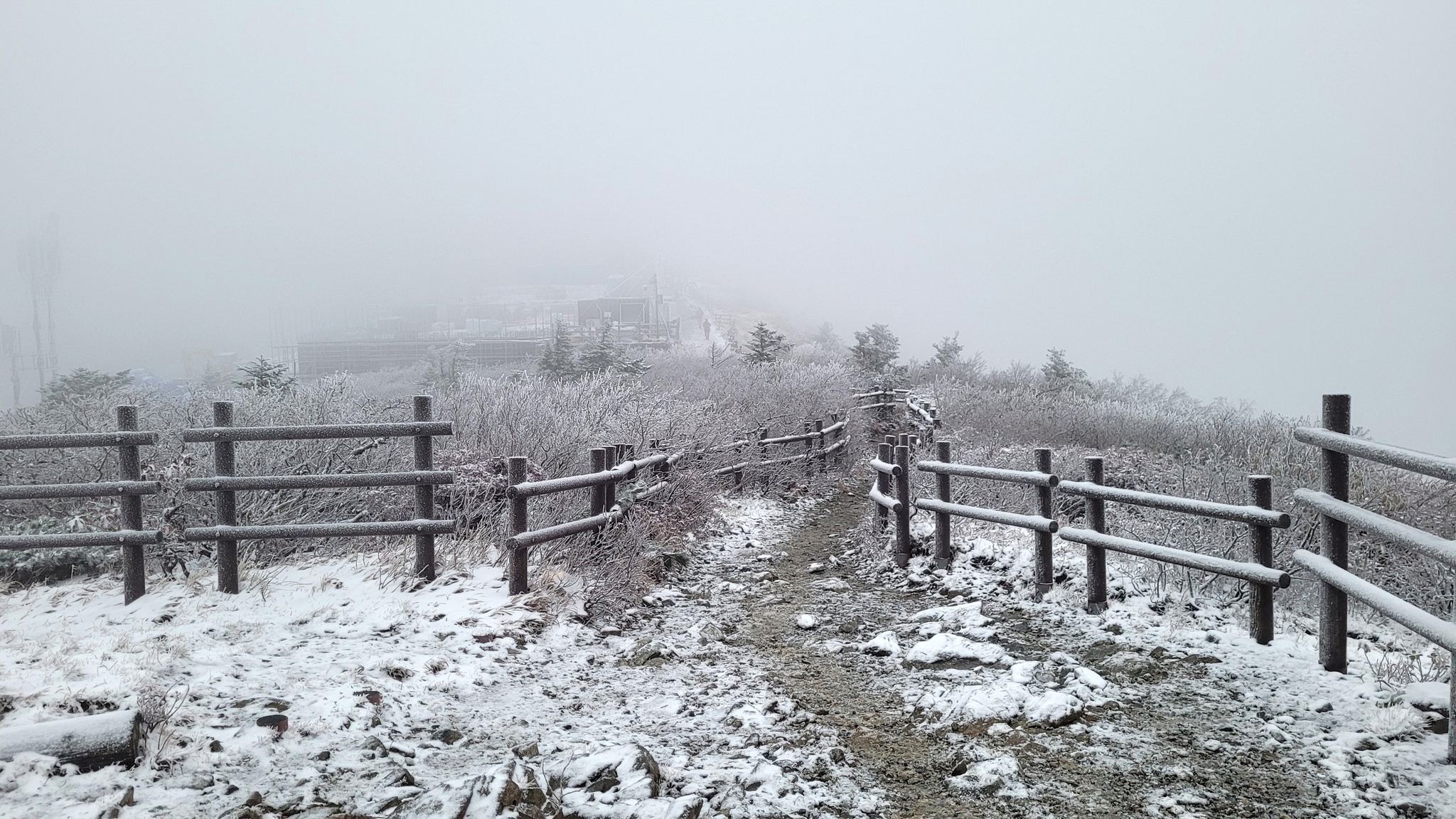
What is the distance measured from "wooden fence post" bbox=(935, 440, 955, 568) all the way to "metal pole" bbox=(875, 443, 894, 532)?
148 centimetres

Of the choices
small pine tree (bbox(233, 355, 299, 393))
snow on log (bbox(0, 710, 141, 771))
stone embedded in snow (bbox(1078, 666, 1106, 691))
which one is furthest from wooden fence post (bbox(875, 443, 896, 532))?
small pine tree (bbox(233, 355, 299, 393))

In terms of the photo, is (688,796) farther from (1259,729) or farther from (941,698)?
(1259,729)

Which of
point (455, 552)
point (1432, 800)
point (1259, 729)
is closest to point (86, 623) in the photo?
point (455, 552)

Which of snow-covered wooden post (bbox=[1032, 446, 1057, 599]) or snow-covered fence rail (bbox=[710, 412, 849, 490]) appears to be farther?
snow-covered fence rail (bbox=[710, 412, 849, 490])

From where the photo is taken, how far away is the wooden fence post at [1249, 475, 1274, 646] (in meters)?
5.29

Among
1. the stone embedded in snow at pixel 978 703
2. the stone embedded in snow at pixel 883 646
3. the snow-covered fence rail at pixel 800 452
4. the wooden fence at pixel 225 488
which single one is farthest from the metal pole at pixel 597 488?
the snow-covered fence rail at pixel 800 452

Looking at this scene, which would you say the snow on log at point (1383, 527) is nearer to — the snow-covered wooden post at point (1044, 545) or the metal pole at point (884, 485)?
the snow-covered wooden post at point (1044, 545)

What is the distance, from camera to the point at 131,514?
252 inches

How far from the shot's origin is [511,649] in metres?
5.70

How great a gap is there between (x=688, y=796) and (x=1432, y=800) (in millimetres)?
3092

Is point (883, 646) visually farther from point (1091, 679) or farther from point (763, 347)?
point (763, 347)

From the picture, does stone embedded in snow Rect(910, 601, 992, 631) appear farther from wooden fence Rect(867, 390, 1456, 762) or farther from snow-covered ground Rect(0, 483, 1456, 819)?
wooden fence Rect(867, 390, 1456, 762)

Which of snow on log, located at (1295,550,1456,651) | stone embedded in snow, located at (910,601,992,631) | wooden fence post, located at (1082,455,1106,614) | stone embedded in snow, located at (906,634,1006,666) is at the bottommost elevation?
stone embedded in snow, located at (910,601,992,631)

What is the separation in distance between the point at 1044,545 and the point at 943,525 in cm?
139
